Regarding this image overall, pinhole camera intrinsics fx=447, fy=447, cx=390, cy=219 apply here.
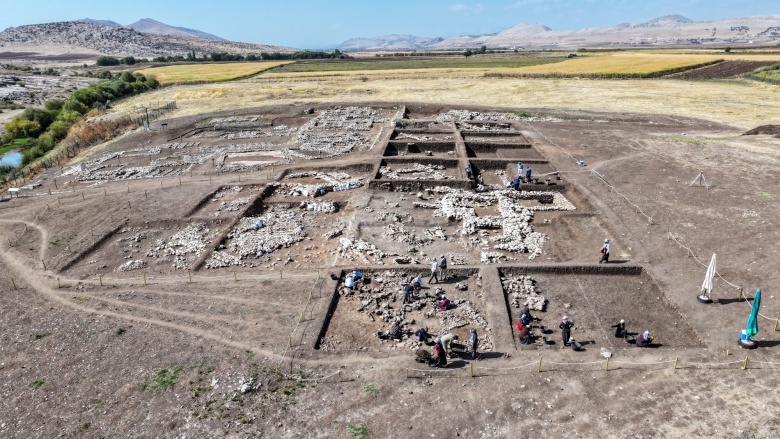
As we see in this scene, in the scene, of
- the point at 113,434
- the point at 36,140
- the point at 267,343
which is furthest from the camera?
the point at 36,140

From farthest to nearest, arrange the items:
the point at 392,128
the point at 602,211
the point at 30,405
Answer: the point at 392,128 → the point at 602,211 → the point at 30,405

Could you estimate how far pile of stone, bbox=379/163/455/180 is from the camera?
3416 cm

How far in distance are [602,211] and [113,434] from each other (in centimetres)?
2519

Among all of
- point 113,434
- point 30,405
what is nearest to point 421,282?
point 113,434

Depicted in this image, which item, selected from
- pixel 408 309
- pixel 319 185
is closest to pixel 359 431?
pixel 408 309

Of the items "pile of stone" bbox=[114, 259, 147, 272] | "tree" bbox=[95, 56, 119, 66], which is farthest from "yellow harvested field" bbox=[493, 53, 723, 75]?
"tree" bbox=[95, 56, 119, 66]

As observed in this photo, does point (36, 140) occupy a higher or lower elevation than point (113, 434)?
higher

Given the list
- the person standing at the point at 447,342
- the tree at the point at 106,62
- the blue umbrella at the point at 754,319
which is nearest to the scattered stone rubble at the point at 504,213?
the person standing at the point at 447,342

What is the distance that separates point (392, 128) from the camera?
48.1 metres

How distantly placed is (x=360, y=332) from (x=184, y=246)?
41.4 ft

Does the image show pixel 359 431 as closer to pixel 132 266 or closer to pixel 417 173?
pixel 132 266

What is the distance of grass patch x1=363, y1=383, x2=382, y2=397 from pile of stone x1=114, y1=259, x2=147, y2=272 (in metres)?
14.6

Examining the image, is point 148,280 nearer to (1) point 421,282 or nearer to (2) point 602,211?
(1) point 421,282

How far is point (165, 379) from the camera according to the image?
46.6 feet
